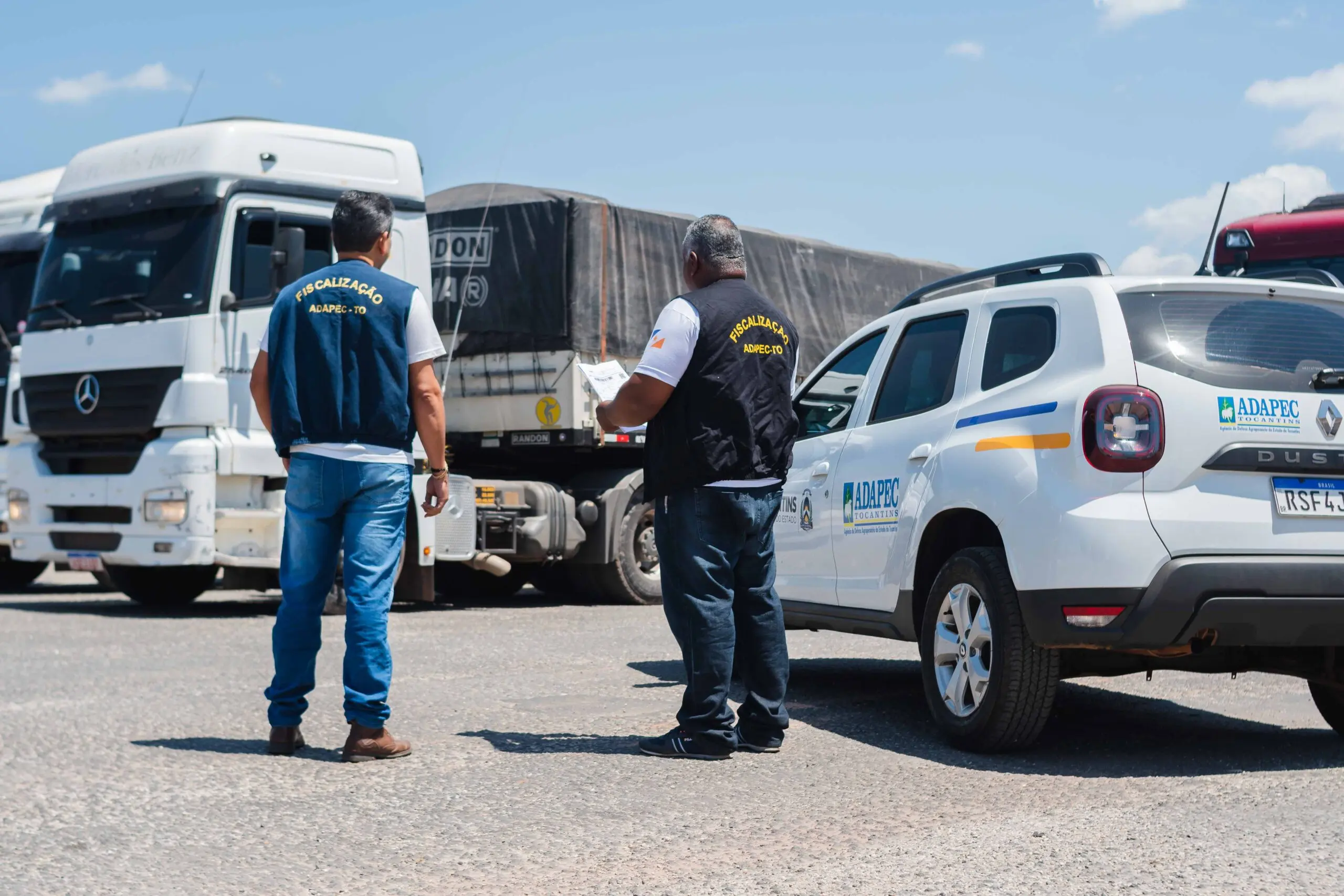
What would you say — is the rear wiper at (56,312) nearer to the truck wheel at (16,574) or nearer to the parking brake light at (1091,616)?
the truck wheel at (16,574)

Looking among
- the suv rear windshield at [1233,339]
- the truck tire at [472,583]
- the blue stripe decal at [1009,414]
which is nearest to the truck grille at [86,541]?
the truck tire at [472,583]

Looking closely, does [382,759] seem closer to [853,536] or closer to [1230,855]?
[853,536]

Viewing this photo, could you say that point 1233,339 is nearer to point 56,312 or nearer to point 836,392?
point 836,392

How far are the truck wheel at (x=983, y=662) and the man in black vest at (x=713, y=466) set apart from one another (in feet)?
2.21

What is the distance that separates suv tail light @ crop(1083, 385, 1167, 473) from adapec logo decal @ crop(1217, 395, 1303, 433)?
232 mm

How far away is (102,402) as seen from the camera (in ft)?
36.6

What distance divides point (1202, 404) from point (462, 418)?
9.05 m

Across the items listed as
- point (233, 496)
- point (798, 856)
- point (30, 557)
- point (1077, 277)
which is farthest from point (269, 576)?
point (798, 856)

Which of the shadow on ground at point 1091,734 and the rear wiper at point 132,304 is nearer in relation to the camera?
the shadow on ground at point 1091,734

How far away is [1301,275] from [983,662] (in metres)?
5.50

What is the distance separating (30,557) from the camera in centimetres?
1168

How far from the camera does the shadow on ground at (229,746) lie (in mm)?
5648

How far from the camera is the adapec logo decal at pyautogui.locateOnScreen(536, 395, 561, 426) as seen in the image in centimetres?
1307

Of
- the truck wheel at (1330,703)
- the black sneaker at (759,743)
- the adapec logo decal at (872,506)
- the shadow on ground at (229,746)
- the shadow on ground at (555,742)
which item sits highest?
the adapec logo decal at (872,506)
